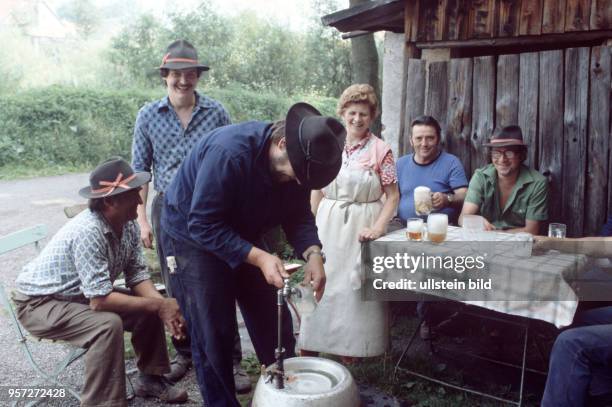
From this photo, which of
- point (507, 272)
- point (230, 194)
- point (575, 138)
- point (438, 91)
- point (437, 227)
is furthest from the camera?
point (438, 91)

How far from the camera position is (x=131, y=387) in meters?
3.62

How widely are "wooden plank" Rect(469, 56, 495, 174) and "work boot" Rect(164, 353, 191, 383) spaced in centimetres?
282

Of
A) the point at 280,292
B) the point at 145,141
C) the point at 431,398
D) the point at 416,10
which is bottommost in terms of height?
the point at 431,398

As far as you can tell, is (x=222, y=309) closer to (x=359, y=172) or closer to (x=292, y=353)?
(x=292, y=353)

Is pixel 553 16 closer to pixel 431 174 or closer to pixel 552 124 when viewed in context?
pixel 552 124

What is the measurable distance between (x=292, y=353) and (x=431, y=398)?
1112mm

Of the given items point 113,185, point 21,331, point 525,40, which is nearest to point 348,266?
point 113,185

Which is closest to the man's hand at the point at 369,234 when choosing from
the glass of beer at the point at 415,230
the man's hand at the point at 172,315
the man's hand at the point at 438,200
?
the glass of beer at the point at 415,230

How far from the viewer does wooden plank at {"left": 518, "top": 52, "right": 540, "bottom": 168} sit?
14.2 ft

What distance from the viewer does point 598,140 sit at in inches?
161

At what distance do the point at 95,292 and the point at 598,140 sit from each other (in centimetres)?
360

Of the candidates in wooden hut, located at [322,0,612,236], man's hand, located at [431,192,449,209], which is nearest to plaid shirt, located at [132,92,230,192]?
man's hand, located at [431,192,449,209]

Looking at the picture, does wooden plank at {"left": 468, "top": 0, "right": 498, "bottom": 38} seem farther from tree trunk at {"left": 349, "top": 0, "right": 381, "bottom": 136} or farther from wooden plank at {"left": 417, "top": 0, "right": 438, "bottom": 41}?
tree trunk at {"left": 349, "top": 0, "right": 381, "bottom": 136}

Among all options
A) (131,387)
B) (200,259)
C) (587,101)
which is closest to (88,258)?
(200,259)
